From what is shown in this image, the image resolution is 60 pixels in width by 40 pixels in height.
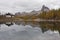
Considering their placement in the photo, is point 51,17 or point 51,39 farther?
point 51,17

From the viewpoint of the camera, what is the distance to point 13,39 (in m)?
28.9

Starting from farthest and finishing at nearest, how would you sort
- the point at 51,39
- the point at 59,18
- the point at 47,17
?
the point at 47,17
the point at 59,18
the point at 51,39

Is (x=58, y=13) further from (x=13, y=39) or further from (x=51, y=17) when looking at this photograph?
(x=13, y=39)

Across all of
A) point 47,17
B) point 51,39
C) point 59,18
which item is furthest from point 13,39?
point 47,17

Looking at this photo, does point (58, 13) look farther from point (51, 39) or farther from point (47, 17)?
point (51, 39)

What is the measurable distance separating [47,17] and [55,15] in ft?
26.2

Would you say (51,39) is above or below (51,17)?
above

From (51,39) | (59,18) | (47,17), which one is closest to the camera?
(51,39)

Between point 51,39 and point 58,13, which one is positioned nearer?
point 51,39

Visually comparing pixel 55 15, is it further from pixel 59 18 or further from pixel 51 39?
pixel 51 39

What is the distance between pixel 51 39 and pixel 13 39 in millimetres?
6666

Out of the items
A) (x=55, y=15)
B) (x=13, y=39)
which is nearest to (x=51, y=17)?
(x=55, y=15)

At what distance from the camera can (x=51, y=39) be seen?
90.7 feet

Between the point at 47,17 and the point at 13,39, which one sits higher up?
the point at 13,39
